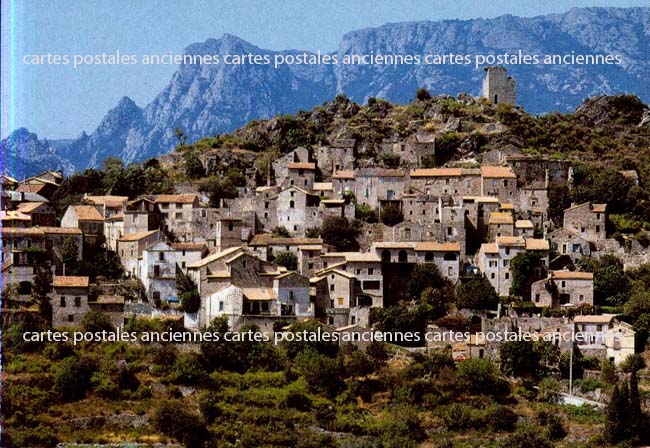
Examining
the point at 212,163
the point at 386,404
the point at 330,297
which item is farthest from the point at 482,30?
the point at 386,404

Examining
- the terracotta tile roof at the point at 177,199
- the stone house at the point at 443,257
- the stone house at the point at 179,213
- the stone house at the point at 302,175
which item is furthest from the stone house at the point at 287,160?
the stone house at the point at 443,257

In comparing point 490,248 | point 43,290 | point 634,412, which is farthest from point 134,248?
point 634,412

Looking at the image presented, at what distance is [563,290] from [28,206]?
58.3ft

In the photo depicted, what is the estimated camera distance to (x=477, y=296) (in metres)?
40.8

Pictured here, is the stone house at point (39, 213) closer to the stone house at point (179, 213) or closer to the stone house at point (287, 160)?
the stone house at point (179, 213)

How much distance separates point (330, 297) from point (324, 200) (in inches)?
250

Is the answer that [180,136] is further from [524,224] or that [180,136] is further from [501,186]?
[524,224]

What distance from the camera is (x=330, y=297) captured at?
41188 mm

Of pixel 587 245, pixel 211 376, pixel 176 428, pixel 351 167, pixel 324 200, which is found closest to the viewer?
pixel 176 428

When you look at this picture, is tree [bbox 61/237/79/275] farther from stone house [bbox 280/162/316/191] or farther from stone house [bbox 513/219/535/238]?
stone house [bbox 513/219/535/238]

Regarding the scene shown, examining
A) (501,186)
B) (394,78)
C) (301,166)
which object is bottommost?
(501,186)

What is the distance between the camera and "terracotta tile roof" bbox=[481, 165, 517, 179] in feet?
154

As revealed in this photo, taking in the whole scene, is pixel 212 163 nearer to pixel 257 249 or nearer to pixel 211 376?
pixel 257 249

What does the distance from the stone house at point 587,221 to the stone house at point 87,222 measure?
1547cm
